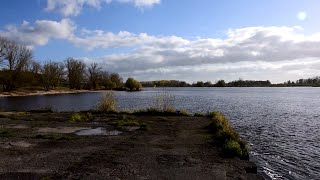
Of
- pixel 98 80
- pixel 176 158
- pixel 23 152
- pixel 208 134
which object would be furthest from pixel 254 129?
pixel 98 80

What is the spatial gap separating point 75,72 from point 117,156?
11568cm

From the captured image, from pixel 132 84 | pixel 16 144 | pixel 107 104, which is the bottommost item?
pixel 16 144

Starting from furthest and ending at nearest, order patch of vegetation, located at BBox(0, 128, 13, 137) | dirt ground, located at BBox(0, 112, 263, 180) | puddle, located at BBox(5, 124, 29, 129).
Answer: puddle, located at BBox(5, 124, 29, 129) < patch of vegetation, located at BBox(0, 128, 13, 137) < dirt ground, located at BBox(0, 112, 263, 180)

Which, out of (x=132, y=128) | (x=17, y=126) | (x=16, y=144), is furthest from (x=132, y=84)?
(x=16, y=144)

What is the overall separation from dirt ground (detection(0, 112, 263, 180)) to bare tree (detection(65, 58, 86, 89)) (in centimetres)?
10779

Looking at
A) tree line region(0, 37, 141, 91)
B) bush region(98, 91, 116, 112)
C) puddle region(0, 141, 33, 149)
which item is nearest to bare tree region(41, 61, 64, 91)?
tree line region(0, 37, 141, 91)

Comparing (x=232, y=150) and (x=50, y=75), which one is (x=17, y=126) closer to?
(x=232, y=150)

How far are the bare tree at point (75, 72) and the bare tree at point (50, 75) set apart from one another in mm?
6865

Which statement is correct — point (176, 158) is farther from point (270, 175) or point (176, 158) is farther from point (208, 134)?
point (208, 134)

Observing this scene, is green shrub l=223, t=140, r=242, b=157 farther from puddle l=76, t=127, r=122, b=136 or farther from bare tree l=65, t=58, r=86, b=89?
bare tree l=65, t=58, r=86, b=89

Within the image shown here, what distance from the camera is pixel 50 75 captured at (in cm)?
10781

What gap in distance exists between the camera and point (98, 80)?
141375mm

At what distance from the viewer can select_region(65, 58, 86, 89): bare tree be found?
4875 inches

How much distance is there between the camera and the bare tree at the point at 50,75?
106m
